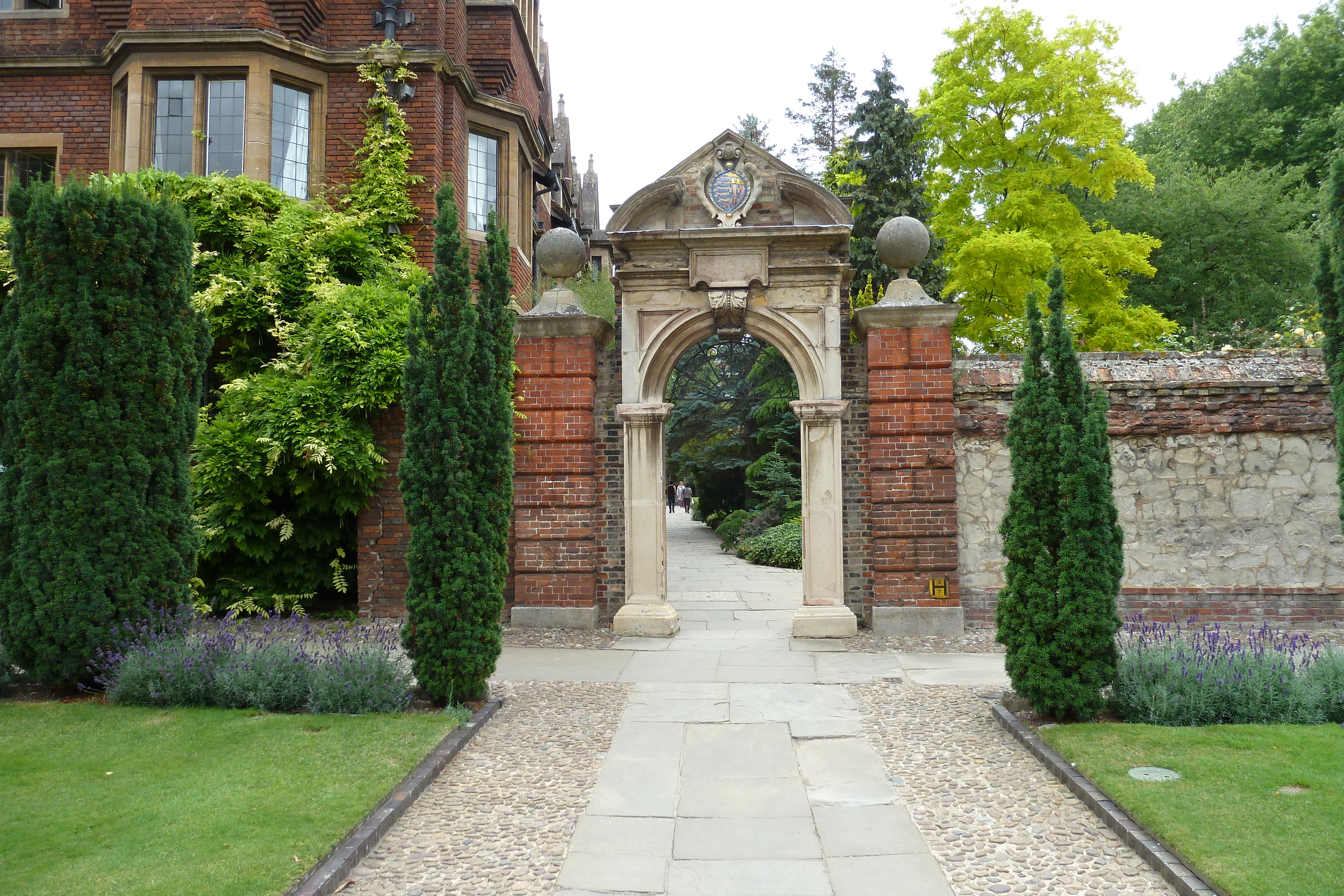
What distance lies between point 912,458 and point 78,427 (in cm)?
783

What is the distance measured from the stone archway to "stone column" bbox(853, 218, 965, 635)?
1.41ft

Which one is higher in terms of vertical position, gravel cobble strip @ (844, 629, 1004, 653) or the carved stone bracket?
the carved stone bracket

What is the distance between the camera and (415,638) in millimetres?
6473

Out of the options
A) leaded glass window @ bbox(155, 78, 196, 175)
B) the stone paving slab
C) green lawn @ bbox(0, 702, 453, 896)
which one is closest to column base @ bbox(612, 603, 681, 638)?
the stone paving slab

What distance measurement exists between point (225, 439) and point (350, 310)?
1979mm

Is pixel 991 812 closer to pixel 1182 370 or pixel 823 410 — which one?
pixel 823 410

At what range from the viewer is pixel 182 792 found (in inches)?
181

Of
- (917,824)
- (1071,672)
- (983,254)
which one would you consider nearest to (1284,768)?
(1071,672)

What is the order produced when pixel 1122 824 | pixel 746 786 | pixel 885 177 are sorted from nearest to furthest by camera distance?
pixel 1122 824
pixel 746 786
pixel 885 177

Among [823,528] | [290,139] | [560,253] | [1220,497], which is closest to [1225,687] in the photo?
[823,528]

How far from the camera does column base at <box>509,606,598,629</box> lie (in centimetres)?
984

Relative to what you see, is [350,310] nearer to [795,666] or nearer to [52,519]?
[52,519]

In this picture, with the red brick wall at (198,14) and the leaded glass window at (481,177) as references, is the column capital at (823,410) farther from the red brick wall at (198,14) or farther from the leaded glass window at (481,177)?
the red brick wall at (198,14)

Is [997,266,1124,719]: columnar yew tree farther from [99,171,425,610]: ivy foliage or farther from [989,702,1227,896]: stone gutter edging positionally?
[99,171,425,610]: ivy foliage
